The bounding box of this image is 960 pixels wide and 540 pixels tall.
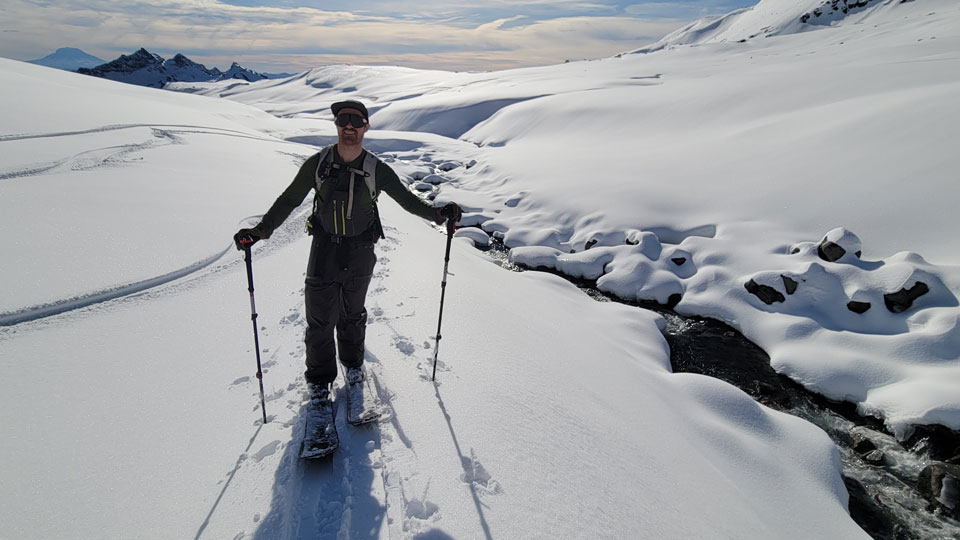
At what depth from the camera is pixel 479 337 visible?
18.3 feet

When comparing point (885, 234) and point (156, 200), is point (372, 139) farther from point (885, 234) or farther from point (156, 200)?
point (885, 234)

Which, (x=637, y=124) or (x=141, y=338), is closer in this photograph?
(x=141, y=338)

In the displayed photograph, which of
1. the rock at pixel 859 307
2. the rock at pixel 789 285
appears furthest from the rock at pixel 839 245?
the rock at pixel 859 307

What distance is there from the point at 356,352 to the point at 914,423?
8176 millimetres

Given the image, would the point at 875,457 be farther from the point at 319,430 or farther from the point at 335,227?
the point at 335,227

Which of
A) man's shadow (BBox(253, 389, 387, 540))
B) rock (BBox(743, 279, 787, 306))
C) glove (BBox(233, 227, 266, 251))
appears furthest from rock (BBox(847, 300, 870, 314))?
glove (BBox(233, 227, 266, 251))

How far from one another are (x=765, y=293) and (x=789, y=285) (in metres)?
0.50

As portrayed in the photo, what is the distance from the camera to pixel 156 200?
306 inches

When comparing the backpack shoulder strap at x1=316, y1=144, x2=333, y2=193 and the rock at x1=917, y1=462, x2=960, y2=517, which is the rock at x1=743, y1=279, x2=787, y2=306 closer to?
the rock at x1=917, y1=462, x2=960, y2=517

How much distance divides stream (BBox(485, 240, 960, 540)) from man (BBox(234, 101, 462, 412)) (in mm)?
6555

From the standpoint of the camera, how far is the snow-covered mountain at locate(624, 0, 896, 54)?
101 metres

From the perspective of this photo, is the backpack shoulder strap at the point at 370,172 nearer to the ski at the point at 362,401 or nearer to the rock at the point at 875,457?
the ski at the point at 362,401

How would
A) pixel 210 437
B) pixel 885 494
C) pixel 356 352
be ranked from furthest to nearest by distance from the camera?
1. pixel 885 494
2. pixel 356 352
3. pixel 210 437

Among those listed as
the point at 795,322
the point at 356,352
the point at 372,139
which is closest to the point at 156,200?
the point at 356,352
